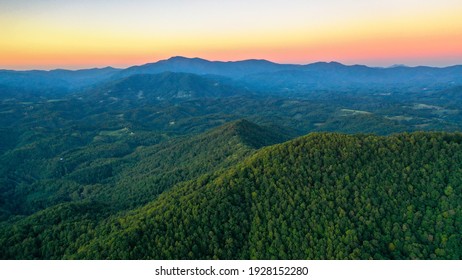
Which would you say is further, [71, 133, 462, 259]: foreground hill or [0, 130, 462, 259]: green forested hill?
[0, 130, 462, 259]: green forested hill

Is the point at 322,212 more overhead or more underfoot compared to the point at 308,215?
more overhead

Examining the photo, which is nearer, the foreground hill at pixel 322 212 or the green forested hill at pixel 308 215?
the foreground hill at pixel 322 212

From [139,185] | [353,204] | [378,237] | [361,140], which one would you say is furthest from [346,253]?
[139,185]

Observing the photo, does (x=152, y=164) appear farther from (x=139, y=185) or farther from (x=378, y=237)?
(x=378, y=237)
